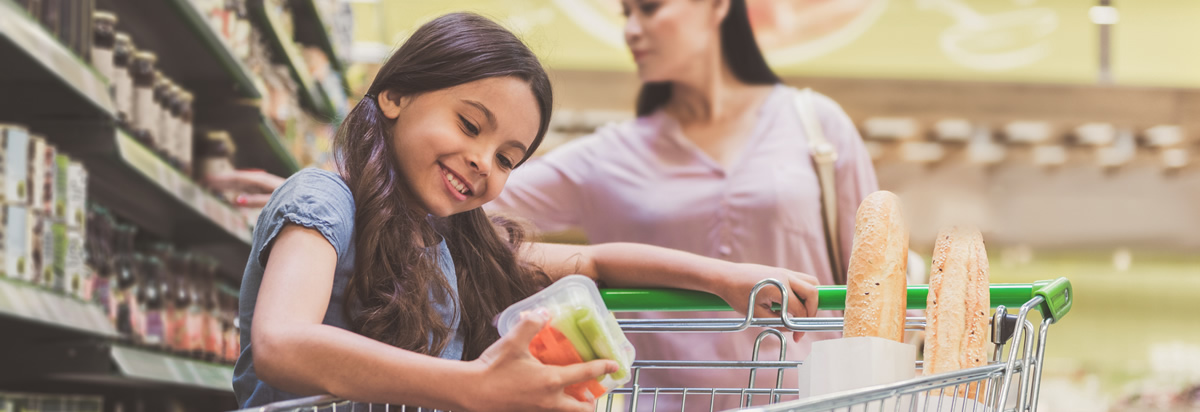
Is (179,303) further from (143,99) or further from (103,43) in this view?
(103,43)

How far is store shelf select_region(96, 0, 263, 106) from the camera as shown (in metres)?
2.77

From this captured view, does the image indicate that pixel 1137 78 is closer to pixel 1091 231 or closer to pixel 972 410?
pixel 1091 231

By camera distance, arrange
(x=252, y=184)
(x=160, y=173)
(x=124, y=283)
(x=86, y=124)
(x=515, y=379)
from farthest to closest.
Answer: (x=124, y=283), (x=160, y=173), (x=86, y=124), (x=252, y=184), (x=515, y=379)

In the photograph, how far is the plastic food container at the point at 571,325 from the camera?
0.94m

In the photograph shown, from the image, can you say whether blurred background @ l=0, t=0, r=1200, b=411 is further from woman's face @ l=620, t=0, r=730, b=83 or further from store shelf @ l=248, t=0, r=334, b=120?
woman's face @ l=620, t=0, r=730, b=83

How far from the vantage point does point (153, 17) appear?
286 centimetres

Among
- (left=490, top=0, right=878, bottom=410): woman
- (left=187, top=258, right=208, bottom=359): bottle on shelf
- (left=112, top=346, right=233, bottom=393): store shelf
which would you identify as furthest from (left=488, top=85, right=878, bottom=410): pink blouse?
(left=187, top=258, right=208, bottom=359): bottle on shelf

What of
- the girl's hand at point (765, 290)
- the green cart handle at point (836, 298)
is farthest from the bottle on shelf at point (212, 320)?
the girl's hand at point (765, 290)

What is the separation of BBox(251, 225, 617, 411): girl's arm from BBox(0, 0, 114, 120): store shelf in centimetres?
107

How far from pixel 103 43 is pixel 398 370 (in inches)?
67.2

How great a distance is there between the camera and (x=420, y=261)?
1223 millimetres

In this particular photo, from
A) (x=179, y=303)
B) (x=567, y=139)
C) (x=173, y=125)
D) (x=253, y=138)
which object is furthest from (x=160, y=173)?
(x=567, y=139)

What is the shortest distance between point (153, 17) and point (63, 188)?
33.8 inches

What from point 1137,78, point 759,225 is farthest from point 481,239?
point 1137,78
